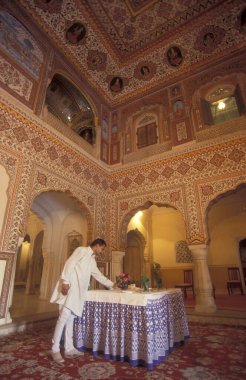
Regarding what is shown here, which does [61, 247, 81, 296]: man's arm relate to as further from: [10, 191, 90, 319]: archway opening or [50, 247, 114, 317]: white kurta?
[10, 191, 90, 319]: archway opening

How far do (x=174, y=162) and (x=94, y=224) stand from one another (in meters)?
2.94

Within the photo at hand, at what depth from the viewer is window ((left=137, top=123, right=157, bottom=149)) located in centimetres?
780

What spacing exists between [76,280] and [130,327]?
2.86ft

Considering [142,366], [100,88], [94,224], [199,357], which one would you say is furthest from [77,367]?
[100,88]

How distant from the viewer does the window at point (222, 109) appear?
276 inches

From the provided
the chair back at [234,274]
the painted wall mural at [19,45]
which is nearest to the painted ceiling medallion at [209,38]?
the painted wall mural at [19,45]

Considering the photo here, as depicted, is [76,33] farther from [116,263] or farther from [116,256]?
[116,263]

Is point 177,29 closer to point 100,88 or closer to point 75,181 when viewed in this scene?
point 100,88

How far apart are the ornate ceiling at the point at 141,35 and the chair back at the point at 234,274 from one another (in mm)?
7184

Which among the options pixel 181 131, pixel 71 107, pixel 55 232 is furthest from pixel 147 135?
pixel 55 232

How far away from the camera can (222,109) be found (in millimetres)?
7598

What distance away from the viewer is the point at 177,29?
6969 millimetres

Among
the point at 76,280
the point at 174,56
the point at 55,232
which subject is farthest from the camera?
the point at 55,232

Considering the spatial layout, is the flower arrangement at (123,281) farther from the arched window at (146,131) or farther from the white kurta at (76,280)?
the arched window at (146,131)
